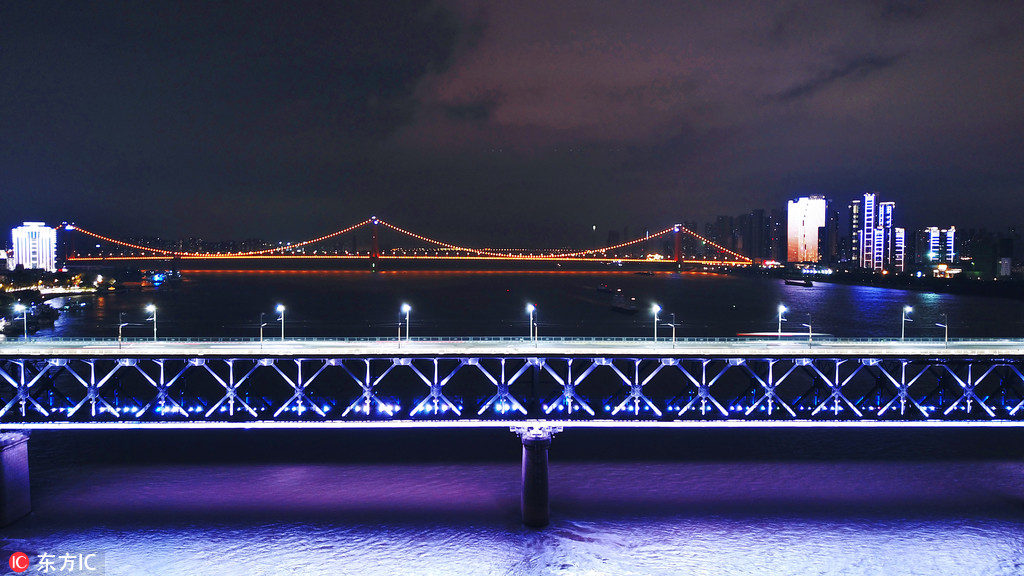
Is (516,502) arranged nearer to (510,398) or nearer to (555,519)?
(555,519)

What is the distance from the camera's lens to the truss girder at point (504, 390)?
2744 centimetres

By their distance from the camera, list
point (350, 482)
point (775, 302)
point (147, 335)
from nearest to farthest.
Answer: point (350, 482)
point (147, 335)
point (775, 302)

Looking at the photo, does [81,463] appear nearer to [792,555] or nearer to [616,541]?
[616,541]

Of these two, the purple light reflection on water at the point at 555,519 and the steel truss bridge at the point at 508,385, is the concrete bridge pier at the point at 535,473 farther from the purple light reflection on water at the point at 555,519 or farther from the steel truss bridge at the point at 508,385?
the purple light reflection on water at the point at 555,519

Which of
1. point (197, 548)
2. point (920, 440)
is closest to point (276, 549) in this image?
point (197, 548)

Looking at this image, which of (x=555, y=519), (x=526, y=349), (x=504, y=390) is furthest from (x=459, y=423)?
(x=555, y=519)

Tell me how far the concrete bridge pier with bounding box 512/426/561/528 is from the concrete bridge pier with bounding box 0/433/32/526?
17110 millimetres

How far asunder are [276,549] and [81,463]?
1523cm

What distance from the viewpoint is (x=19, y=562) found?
77.0 feet

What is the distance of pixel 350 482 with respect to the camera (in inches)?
1275

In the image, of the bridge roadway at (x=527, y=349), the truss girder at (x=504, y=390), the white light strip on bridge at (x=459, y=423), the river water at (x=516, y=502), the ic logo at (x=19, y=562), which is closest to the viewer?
the ic logo at (x=19, y=562)

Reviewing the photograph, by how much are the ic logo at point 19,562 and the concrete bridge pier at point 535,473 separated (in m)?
16.0

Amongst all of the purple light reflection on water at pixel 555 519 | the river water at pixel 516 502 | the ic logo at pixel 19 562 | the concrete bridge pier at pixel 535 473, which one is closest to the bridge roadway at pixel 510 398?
the concrete bridge pier at pixel 535 473

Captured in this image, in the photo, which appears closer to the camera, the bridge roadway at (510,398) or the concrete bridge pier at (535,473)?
the concrete bridge pier at (535,473)
